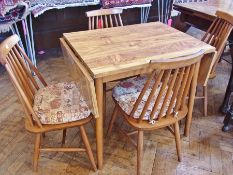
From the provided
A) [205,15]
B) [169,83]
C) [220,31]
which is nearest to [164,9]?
[205,15]

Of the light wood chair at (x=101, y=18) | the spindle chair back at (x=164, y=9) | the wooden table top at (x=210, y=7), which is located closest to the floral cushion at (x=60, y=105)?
the light wood chair at (x=101, y=18)

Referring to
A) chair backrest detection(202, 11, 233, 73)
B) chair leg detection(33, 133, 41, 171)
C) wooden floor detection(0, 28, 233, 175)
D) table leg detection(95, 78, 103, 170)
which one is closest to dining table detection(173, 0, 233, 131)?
wooden floor detection(0, 28, 233, 175)

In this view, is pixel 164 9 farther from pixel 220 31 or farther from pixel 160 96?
pixel 160 96

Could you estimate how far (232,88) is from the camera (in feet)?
6.64

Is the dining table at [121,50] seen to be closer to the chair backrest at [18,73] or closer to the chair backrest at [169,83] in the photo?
the chair backrest at [169,83]

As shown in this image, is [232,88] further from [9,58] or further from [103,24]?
[9,58]

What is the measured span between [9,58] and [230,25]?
1.52m

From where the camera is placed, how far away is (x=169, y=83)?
127 cm

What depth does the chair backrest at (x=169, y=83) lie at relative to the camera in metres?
1.16

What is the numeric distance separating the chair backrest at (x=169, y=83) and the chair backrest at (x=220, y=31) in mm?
572

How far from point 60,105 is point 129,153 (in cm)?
64

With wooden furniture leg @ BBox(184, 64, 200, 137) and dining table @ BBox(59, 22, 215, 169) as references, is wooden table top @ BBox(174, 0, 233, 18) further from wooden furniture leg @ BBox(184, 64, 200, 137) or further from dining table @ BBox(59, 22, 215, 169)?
wooden furniture leg @ BBox(184, 64, 200, 137)

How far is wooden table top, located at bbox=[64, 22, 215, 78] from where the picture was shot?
1323 mm

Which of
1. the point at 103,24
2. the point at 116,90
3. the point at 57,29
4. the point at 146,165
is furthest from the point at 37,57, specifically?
the point at 146,165
